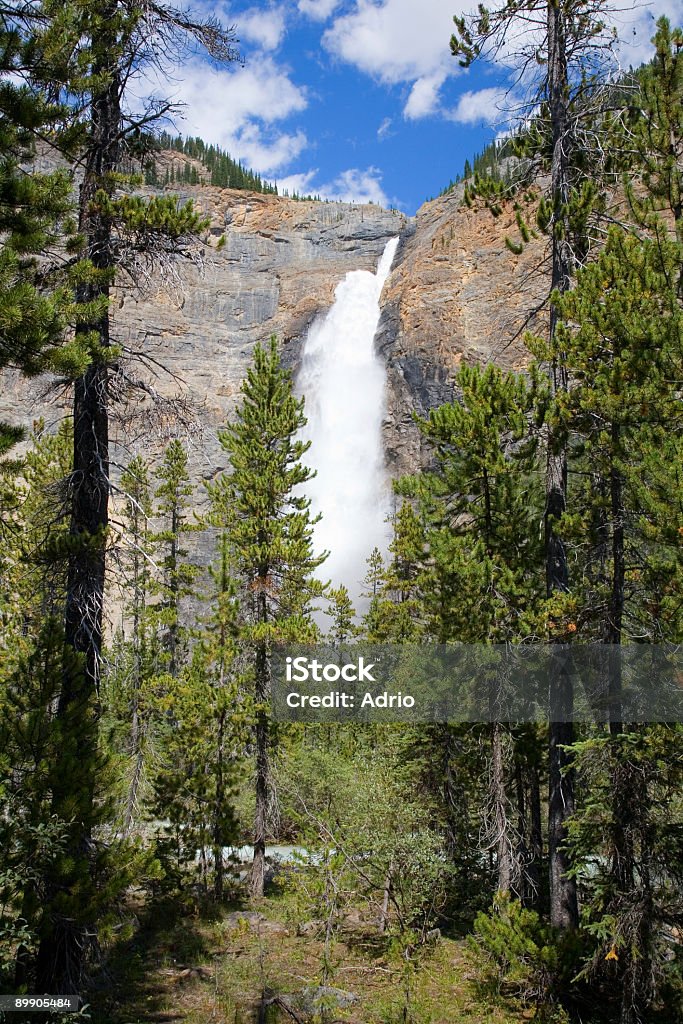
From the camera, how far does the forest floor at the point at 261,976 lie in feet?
31.1

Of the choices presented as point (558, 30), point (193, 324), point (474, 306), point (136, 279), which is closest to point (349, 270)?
point (193, 324)

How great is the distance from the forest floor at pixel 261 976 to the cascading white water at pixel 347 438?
3635 cm

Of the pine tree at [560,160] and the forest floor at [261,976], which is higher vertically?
the pine tree at [560,160]

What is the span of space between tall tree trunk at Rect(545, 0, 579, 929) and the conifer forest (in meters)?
0.05

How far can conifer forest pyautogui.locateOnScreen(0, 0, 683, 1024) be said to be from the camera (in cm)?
669

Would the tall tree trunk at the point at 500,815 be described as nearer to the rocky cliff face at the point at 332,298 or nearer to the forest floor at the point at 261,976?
the forest floor at the point at 261,976

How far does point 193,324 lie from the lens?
6094 centimetres

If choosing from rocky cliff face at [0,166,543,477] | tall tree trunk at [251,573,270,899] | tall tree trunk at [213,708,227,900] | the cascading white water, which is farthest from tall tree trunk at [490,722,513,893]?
the cascading white water

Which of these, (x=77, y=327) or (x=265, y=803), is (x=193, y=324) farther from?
(x=77, y=327)

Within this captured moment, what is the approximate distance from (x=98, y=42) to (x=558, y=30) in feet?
25.3

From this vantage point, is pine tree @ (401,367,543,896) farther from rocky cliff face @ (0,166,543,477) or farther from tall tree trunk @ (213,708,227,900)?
rocky cliff face @ (0,166,543,477)

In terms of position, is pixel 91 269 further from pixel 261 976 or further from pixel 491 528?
pixel 261 976

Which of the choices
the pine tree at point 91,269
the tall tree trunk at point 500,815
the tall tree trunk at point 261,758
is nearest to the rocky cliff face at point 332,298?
the tall tree trunk at point 261,758

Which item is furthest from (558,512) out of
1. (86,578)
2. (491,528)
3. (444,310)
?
(444,310)
